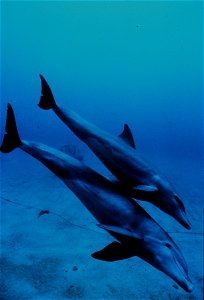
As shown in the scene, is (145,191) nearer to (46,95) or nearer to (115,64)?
(46,95)

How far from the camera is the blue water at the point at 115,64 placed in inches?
2124

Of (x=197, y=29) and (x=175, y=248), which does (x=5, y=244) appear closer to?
(x=175, y=248)

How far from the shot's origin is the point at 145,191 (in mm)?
2027

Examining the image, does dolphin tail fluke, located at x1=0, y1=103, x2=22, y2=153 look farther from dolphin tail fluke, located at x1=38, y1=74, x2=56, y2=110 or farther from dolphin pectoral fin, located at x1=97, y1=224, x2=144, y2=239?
dolphin pectoral fin, located at x1=97, y1=224, x2=144, y2=239

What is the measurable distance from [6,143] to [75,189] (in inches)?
37.8

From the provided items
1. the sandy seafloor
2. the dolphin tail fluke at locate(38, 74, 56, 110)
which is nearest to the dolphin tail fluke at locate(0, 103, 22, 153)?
the dolphin tail fluke at locate(38, 74, 56, 110)

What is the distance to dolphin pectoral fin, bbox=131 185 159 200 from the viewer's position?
201 cm

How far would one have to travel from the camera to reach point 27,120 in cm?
12606

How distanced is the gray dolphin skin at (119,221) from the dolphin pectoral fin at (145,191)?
16 cm

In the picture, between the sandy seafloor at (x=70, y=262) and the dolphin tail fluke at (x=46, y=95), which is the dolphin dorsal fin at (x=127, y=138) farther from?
the sandy seafloor at (x=70, y=262)

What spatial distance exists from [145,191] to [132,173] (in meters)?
0.22

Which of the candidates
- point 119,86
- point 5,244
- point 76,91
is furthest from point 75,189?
point 76,91

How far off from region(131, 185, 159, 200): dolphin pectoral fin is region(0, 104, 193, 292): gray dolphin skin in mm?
160

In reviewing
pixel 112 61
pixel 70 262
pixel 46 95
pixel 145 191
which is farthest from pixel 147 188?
pixel 112 61
